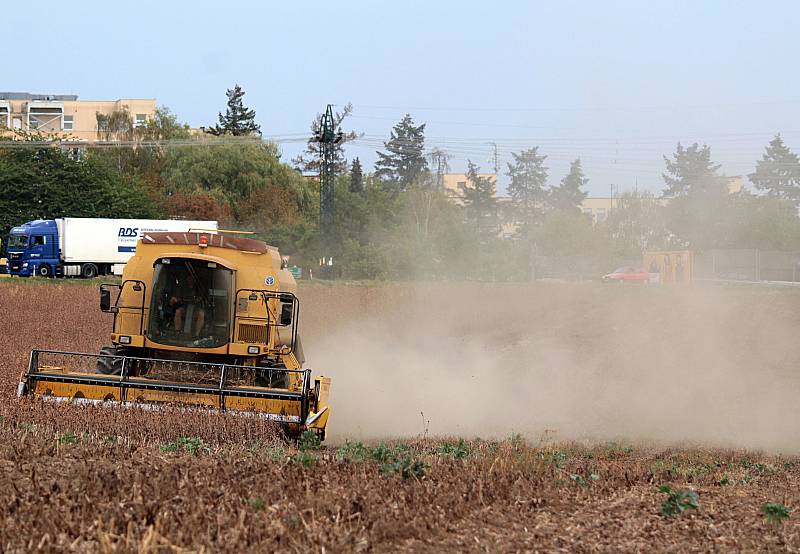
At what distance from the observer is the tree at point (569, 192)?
3226 inches

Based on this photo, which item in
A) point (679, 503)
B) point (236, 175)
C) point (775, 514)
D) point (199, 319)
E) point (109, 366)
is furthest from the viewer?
point (236, 175)

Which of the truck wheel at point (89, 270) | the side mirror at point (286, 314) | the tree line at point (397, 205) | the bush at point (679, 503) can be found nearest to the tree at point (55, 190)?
the tree line at point (397, 205)

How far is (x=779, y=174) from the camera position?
229ft

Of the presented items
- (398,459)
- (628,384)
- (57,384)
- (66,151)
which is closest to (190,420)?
(57,384)

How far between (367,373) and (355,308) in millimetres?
13884

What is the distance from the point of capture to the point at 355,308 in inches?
1590

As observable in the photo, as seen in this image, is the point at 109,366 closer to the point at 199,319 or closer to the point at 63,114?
the point at 199,319

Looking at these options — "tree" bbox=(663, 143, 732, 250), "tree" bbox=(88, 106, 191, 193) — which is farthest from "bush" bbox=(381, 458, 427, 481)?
"tree" bbox=(88, 106, 191, 193)

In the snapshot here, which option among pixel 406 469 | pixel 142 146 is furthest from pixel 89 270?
pixel 406 469

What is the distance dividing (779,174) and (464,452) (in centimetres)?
6366

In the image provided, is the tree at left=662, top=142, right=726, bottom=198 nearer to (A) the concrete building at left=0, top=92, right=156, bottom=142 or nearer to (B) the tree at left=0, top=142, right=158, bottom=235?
(B) the tree at left=0, top=142, right=158, bottom=235

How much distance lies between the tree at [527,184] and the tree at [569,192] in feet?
6.85

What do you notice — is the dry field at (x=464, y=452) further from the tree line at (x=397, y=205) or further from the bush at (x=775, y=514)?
the tree line at (x=397, y=205)

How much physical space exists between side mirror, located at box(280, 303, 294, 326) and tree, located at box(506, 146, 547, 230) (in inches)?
2355
